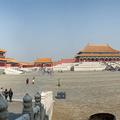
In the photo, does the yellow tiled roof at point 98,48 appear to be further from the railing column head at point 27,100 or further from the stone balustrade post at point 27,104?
the railing column head at point 27,100

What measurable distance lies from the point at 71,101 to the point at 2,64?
4181 centimetres

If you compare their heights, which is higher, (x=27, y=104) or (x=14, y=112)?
(x=27, y=104)

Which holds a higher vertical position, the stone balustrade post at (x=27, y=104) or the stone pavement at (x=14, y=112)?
the stone balustrade post at (x=27, y=104)

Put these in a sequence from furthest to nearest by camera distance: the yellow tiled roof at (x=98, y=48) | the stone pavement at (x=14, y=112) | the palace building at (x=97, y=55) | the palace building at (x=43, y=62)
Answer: the yellow tiled roof at (x=98, y=48) < the palace building at (x=97, y=55) < the palace building at (x=43, y=62) < the stone pavement at (x=14, y=112)

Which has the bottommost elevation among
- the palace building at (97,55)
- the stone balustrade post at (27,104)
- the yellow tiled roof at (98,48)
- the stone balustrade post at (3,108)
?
the stone balustrade post at (27,104)

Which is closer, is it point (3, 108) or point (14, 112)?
point (3, 108)

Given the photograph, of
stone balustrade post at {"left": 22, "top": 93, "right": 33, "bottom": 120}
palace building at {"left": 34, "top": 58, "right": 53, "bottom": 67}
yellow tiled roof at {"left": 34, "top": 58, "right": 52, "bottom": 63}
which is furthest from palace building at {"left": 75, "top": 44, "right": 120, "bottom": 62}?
stone balustrade post at {"left": 22, "top": 93, "right": 33, "bottom": 120}

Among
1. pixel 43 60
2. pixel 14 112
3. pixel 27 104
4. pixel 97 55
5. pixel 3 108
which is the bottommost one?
pixel 14 112

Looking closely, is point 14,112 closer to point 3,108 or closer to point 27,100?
point 27,100

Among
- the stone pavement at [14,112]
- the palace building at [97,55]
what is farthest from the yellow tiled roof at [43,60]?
the stone pavement at [14,112]

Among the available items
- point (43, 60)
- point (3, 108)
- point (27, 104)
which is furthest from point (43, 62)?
point (3, 108)

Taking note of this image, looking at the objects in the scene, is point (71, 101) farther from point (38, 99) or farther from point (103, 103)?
point (38, 99)

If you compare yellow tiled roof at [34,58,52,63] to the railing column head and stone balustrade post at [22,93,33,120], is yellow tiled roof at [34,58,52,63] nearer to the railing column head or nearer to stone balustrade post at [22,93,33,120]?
stone balustrade post at [22,93,33,120]

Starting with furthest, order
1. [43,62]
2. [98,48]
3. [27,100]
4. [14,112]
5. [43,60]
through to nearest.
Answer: [98,48], [43,60], [43,62], [14,112], [27,100]
